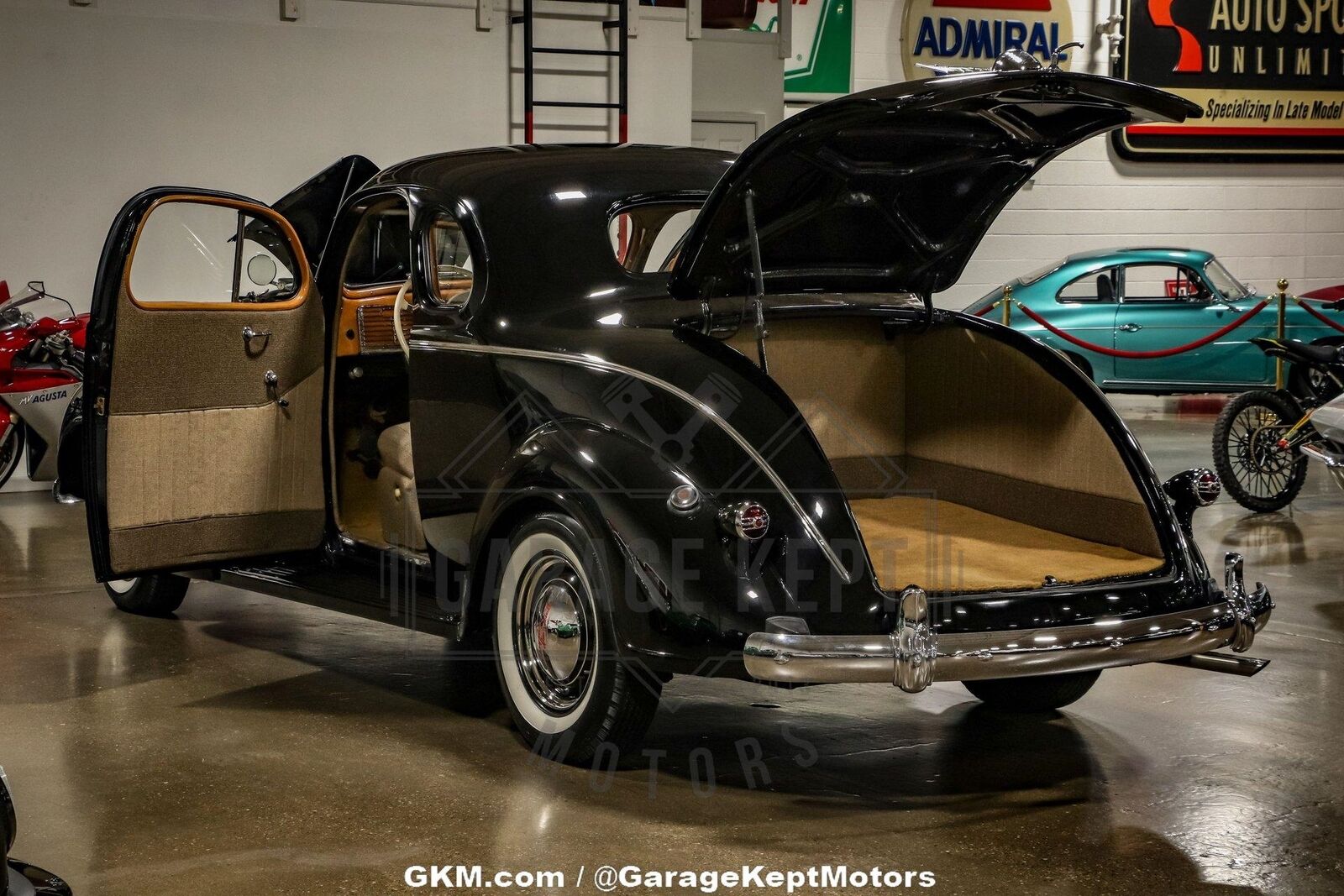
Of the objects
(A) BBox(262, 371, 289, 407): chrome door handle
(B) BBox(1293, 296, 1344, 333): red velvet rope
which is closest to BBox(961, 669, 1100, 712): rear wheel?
(A) BBox(262, 371, 289, 407): chrome door handle

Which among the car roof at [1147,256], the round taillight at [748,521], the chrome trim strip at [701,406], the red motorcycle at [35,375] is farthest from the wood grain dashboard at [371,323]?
the car roof at [1147,256]

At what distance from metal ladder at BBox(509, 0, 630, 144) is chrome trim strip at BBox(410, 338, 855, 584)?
23.3 ft

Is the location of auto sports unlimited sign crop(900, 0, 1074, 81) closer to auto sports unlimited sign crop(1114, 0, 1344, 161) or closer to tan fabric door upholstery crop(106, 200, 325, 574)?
auto sports unlimited sign crop(1114, 0, 1344, 161)

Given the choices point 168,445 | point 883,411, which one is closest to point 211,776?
point 168,445

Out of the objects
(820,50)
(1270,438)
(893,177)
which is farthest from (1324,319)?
(893,177)

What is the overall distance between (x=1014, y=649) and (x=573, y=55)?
875 cm

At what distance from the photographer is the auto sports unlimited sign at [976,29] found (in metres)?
16.7

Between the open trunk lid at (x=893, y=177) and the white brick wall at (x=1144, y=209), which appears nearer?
the open trunk lid at (x=893, y=177)

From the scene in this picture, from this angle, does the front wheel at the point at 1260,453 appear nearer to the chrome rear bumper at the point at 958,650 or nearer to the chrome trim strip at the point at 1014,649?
the chrome trim strip at the point at 1014,649

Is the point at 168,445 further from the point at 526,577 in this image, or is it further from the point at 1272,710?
the point at 1272,710

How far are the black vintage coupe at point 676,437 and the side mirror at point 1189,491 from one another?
A: 1 centimetres

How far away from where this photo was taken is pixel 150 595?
6191 mm

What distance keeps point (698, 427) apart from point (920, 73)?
1377 cm

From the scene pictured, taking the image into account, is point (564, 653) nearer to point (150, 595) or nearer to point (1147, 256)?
point (150, 595)
